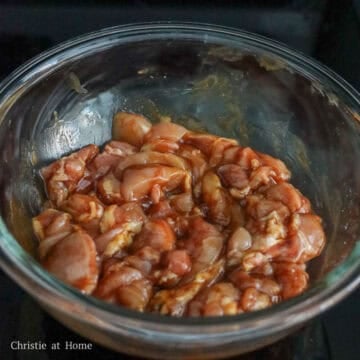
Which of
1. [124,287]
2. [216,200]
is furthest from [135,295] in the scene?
[216,200]

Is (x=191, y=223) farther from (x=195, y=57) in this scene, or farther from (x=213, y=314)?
(x=195, y=57)

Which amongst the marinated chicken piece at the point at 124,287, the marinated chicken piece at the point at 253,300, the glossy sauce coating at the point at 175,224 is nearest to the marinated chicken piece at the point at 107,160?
the glossy sauce coating at the point at 175,224

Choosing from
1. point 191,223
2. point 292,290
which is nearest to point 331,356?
point 292,290

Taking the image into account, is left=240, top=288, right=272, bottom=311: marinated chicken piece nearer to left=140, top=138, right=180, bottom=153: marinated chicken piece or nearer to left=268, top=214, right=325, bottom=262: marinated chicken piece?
left=268, top=214, right=325, bottom=262: marinated chicken piece

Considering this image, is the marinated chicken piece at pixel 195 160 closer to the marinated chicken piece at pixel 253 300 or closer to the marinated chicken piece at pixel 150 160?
the marinated chicken piece at pixel 150 160

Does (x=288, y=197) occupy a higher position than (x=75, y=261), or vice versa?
(x=288, y=197)

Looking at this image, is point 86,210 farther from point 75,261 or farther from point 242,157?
point 242,157

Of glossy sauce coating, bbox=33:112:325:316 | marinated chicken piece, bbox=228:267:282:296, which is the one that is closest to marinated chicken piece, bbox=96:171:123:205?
glossy sauce coating, bbox=33:112:325:316
